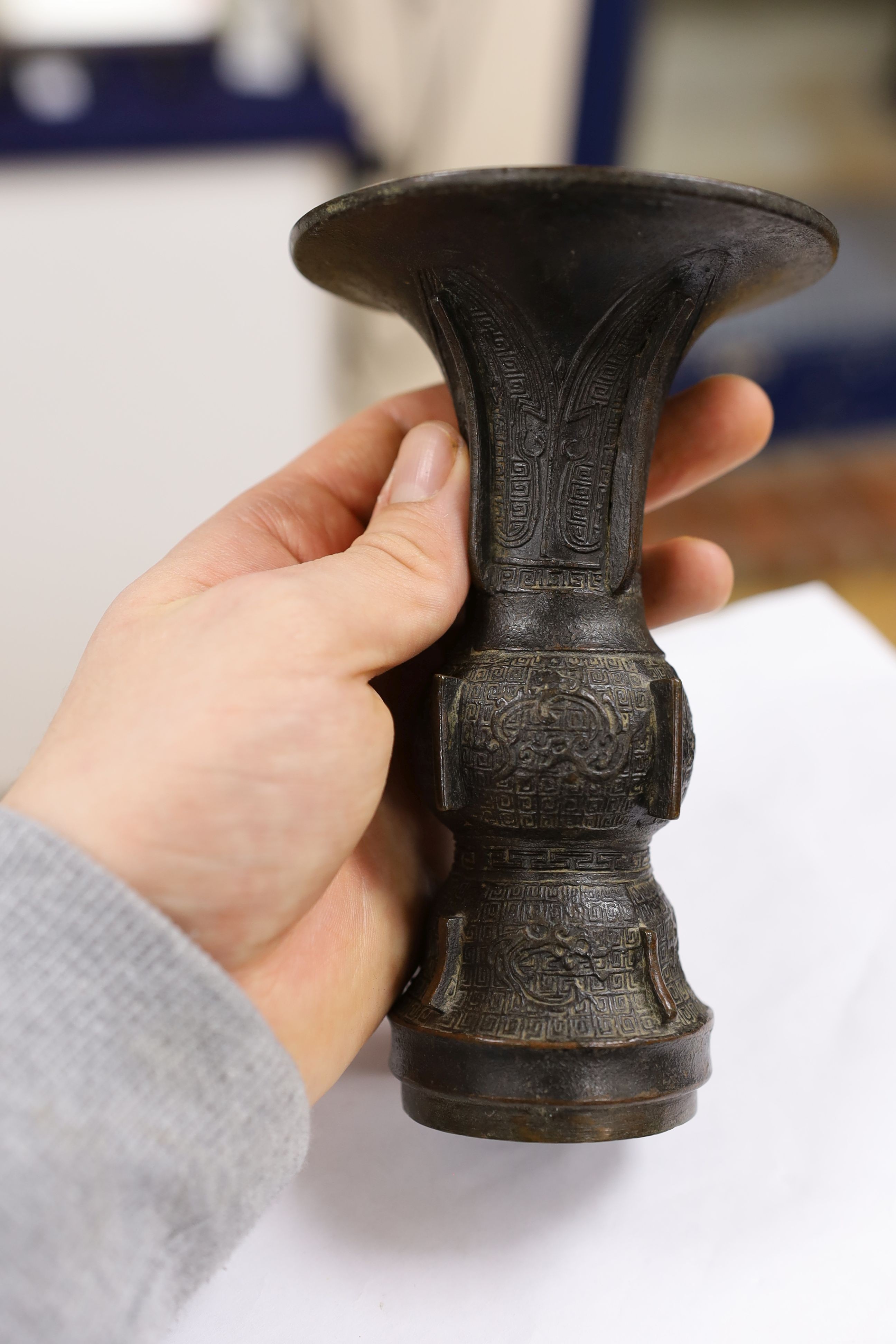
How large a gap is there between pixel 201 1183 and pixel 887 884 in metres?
0.84

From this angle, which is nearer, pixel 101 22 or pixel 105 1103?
pixel 105 1103

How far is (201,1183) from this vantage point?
0.76 metres

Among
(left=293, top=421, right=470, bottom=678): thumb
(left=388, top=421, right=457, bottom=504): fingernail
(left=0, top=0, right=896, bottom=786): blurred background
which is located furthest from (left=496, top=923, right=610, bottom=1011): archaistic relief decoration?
(left=0, top=0, right=896, bottom=786): blurred background

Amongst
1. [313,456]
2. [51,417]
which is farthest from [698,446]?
[51,417]

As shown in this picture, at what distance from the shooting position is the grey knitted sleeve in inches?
27.7

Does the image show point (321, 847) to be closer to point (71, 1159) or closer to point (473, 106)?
point (71, 1159)

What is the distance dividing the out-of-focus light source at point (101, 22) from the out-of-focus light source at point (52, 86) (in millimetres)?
35

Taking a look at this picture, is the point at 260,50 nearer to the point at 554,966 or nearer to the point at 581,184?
the point at 581,184

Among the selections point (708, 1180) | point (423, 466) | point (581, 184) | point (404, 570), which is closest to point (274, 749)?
point (404, 570)

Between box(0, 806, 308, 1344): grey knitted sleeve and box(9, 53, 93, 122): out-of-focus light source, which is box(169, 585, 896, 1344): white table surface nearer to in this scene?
box(0, 806, 308, 1344): grey knitted sleeve

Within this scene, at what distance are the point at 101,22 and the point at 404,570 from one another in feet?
6.28

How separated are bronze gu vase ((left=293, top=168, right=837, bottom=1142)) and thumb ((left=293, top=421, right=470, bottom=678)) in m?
0.03

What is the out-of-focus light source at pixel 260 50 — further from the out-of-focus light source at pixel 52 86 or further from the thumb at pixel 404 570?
the thumb at pixel 404 570

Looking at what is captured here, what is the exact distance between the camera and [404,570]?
0.89 m
